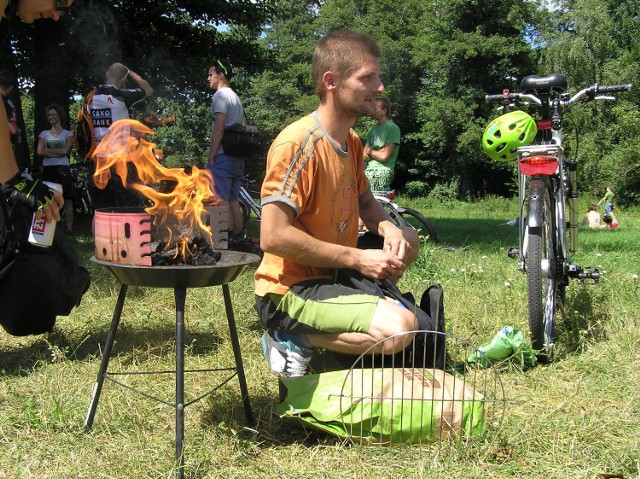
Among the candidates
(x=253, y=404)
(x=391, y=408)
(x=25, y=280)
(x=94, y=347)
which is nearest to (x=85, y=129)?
(x=94, y=347)

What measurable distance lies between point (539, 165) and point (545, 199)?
0.21 m

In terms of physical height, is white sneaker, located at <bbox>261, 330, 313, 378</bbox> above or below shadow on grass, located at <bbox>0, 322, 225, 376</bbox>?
above

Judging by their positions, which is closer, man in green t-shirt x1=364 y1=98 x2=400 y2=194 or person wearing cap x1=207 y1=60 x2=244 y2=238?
person wearing cap x1=207 y1=60 x2=244 y2=238

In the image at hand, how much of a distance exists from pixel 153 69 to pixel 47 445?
10.3 meters

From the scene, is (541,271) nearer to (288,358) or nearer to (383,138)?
(288,358)

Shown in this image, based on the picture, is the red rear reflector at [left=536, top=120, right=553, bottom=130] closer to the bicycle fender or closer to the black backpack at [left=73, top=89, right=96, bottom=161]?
the bicycle fender

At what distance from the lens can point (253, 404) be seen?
3064mm

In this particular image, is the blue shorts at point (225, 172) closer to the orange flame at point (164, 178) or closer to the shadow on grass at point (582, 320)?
the shadow on grass at point (582, 320)

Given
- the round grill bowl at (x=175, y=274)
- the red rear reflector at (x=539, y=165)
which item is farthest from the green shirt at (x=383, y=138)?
the round grill bowl at (x=175, y=274)

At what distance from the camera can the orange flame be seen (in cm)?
266

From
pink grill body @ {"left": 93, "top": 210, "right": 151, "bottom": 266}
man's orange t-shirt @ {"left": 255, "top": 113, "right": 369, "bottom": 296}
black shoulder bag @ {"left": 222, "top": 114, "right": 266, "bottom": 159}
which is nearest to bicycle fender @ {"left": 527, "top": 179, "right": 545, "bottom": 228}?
man's orange t-shirt @ {"left": 255, "top": 113, "right": 369, "bottom": 296}

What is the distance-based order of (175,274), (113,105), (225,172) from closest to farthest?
(175,274) < (113,105) < (225,172)

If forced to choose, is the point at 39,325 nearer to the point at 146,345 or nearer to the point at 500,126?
the point at 146,345

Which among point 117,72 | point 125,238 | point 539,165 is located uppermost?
point 117,72
